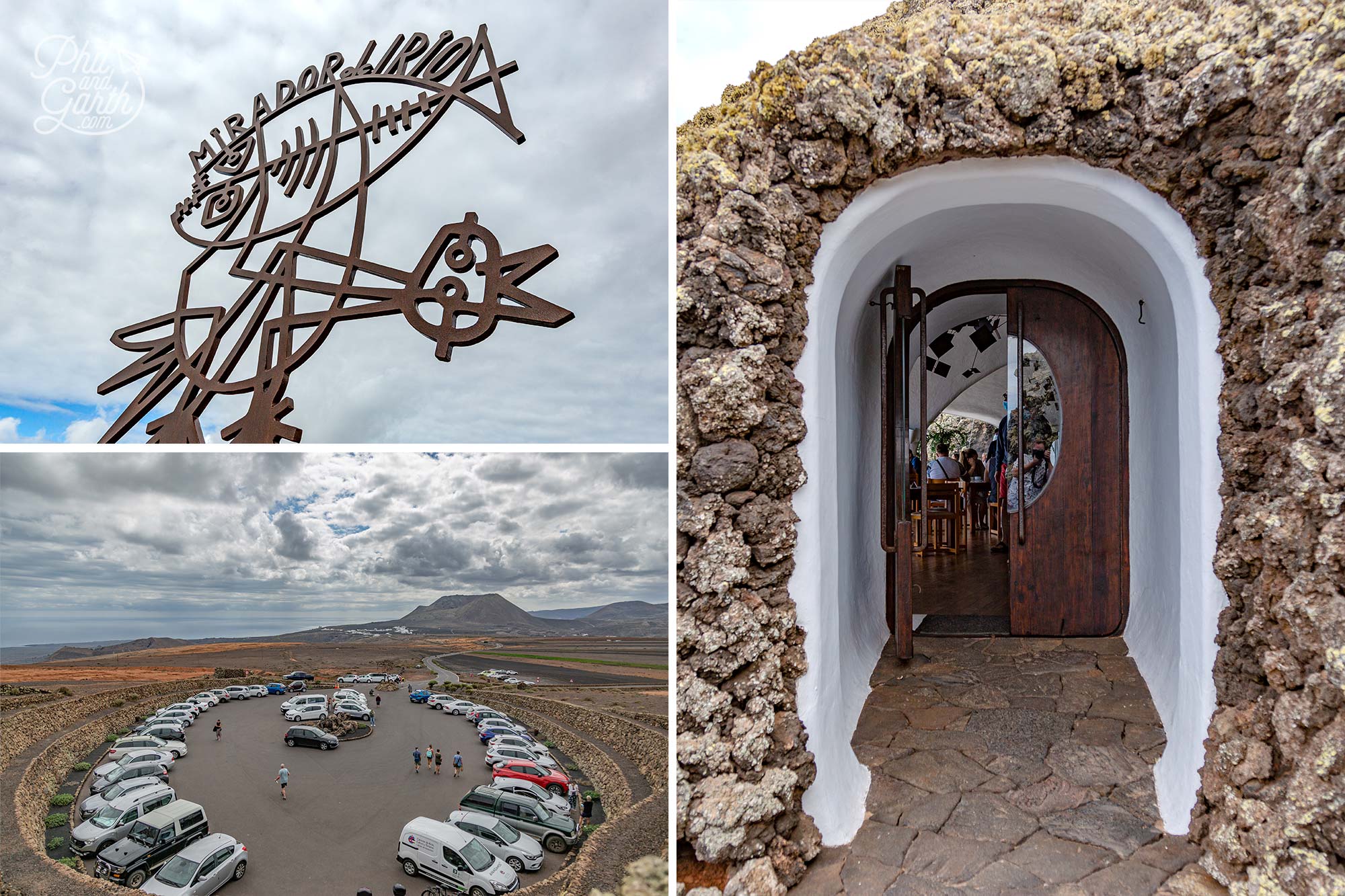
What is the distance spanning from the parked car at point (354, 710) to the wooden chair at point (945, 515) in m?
5.74

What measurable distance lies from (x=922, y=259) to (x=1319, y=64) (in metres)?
1.66

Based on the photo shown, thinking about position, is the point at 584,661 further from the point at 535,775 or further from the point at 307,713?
the point at 307,713

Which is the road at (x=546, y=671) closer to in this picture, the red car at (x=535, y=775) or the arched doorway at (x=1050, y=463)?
the red car at (x=535, y=775)

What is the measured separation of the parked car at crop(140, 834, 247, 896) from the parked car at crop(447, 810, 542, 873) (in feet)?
1.85

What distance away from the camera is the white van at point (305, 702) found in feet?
7.55

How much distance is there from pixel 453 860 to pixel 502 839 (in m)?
0.14

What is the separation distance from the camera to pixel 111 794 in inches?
85.1

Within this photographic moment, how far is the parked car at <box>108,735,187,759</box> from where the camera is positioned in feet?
7.35

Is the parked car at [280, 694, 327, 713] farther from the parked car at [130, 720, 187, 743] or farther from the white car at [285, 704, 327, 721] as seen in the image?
the parked car at [130, 720, 187, 743]

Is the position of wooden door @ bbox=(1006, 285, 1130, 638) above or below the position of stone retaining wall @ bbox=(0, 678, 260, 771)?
above

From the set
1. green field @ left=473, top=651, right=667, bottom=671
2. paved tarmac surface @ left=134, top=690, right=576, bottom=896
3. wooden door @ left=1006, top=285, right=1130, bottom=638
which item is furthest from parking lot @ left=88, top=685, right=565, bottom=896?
wooden door @ left=1006, top=285, right=1130, bottom=638

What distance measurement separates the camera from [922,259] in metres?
3.88

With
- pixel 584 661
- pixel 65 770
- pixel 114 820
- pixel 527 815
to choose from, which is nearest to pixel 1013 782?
pixel 584 661

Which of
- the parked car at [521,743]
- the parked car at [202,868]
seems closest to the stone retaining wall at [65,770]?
the parked car at [202,868]
